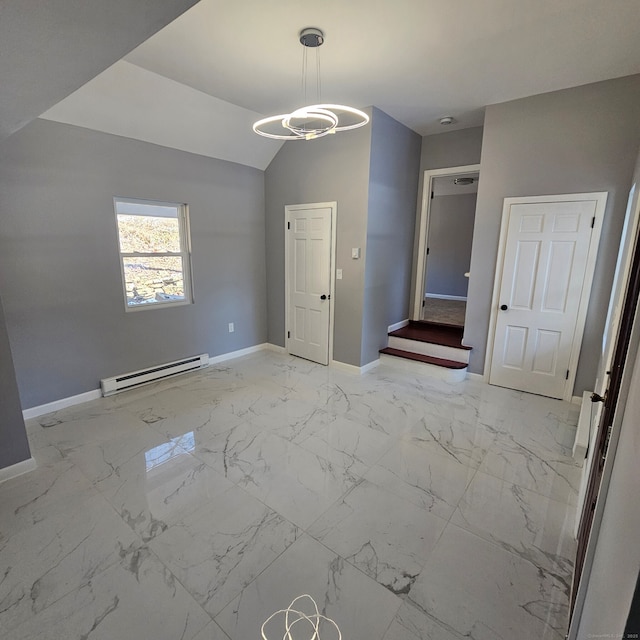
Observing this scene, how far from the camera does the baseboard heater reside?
140 inches

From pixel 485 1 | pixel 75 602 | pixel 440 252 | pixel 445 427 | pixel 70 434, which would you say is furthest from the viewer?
pixel 440 252

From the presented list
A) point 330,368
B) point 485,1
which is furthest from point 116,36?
point 330,368

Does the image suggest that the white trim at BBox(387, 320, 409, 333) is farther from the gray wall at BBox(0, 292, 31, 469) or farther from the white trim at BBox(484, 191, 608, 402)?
the gray wall at BBox(0, 292, 31, 469)

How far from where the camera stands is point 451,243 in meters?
8.14

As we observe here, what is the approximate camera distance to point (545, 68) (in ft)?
9.32

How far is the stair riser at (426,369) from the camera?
4.04 m

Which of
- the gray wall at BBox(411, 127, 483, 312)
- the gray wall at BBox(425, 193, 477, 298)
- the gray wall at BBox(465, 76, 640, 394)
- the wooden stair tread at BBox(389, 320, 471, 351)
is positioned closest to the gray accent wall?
the gray wall at BBox(411, 127, 483, 312)

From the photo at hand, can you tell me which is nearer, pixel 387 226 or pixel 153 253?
pixel 153 253

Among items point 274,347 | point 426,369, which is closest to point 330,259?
point 274,347

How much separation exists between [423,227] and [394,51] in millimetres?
2562

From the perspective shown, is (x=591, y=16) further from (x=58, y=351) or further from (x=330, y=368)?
(x=58, y=351)

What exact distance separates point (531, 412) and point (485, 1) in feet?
10.8

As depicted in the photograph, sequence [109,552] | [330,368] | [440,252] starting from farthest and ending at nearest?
[440,252] → [330,368] → [109,552]

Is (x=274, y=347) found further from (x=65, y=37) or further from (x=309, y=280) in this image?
(x=65, y=37)
